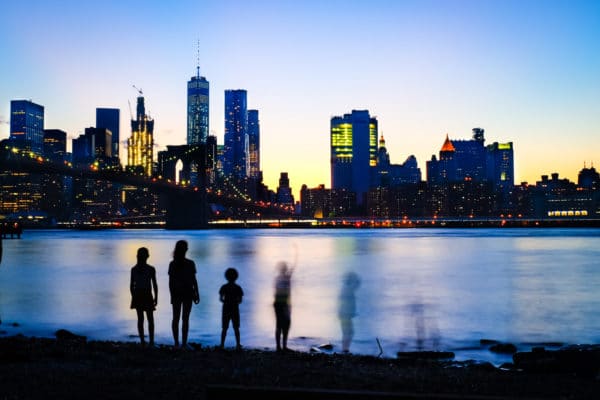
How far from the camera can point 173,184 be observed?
109 metres

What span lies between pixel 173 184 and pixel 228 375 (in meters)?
104

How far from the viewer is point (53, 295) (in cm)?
2672

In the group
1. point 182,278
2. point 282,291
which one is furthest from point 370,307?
point 182,278

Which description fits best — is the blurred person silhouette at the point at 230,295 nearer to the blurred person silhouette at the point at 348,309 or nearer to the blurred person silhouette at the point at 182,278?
the blurred person silhouette at the point at 182,278

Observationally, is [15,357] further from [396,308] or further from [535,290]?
[535,290]

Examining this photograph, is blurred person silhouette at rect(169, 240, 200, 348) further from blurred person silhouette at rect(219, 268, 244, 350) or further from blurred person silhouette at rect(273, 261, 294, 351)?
blurred person silhouette at rect(273, 261, 294, 351)

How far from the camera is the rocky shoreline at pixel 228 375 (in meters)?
6.94

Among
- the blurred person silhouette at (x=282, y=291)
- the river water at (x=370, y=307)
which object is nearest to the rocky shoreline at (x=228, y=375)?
the blurred person silhouette at (x=282, y=291)

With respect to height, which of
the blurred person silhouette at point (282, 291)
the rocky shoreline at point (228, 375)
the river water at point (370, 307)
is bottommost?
the river water at point (370, 307)

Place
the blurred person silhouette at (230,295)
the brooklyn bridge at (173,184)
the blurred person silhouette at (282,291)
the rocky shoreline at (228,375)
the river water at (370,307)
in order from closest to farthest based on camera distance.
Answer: the rocky shoreline at (228,375) < the blurred person silhouette at (230,295) < the blurred person silhouette at (282,291) < the river water at (370,307) < the brooklyn bridge at (173,184)

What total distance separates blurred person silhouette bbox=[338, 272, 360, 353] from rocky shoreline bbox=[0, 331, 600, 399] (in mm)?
3212

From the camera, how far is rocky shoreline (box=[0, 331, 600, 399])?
694cm

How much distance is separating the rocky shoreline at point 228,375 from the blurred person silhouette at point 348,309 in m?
3.21

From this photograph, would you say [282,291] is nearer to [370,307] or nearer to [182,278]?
[182,278]
